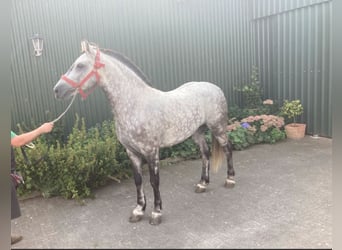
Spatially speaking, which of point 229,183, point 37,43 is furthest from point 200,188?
point 37,43

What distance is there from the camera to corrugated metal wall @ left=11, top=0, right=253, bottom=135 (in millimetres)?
4816

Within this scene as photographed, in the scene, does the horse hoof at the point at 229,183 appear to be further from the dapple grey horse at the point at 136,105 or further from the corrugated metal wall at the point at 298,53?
the corrugated metal wall at the point at 298,53

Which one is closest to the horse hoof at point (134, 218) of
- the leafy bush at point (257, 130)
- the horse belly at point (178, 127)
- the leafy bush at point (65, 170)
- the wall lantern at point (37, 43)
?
the horse belly at point (178, 127)

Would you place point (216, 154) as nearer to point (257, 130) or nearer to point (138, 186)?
point (138, 186)

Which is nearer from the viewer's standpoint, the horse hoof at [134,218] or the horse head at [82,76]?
the horse head at [82,76]

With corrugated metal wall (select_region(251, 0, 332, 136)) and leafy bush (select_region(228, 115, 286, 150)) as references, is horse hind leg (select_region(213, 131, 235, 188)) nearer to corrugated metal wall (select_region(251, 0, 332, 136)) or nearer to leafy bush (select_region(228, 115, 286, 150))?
leafy bush (select_region(228, 115, 286, 150))

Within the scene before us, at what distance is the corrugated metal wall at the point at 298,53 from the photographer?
5.45 m

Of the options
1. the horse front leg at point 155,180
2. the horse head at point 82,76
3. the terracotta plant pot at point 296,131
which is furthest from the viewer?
the terracotta plant pot at point 296,131

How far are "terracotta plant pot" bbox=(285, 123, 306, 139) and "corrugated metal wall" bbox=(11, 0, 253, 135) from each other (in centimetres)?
139

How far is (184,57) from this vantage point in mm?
5945

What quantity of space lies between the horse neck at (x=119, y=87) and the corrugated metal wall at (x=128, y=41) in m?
2.62

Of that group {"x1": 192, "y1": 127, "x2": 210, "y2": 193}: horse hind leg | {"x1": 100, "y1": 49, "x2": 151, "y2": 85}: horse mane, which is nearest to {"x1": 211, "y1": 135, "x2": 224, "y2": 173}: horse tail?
{"x1": 192, "y1": 127, "x2": 210, "y2": 193}: horse hind leg

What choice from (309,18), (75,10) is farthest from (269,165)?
(75,10)

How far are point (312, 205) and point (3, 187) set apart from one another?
2.93 metres
